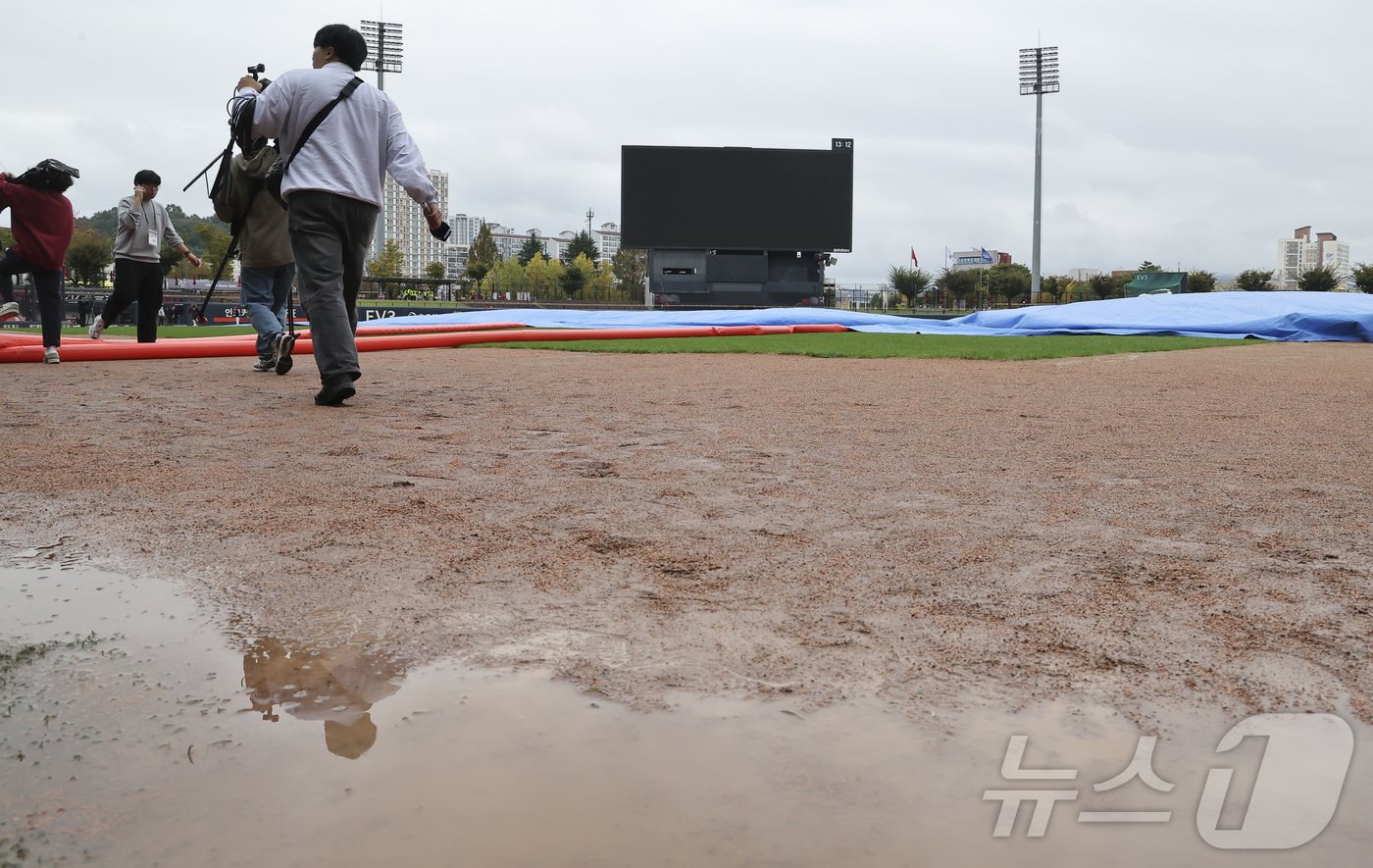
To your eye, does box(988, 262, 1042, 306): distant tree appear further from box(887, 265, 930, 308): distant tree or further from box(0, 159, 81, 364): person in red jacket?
box(0, 159, 81, 364): person in red jacket

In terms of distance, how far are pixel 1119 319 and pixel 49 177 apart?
1360 centimetres

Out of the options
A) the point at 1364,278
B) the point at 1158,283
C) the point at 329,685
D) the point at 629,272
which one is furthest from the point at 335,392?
the point at 629,272

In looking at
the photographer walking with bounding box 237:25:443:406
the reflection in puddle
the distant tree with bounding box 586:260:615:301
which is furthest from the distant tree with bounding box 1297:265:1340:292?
the reflection in puddle

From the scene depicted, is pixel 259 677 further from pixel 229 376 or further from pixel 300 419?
pixel 229 376

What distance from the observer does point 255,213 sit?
23.1ft

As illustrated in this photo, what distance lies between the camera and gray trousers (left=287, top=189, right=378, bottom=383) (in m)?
5.28

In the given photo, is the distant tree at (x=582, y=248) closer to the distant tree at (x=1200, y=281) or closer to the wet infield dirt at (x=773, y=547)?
the distant tree at (x=1200, y=281)

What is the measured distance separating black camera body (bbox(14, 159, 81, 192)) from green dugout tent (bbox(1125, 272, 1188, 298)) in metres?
40.8

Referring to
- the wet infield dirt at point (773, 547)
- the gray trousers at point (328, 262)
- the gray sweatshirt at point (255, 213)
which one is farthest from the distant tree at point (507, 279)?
the wet infield dirt at point (773, 547)

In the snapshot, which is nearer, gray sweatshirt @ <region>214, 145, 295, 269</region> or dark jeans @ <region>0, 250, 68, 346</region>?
gray sweatshirt @ <region>214, 145, 295, 269</region>

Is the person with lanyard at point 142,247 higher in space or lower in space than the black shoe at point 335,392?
higher

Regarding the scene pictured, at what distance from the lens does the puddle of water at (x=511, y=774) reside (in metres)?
1.23

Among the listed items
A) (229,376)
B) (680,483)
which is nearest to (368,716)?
(680,483)

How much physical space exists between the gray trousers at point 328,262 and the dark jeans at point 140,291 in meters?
4.39
